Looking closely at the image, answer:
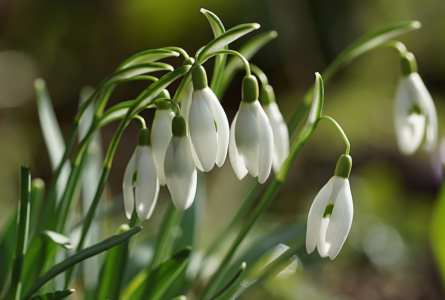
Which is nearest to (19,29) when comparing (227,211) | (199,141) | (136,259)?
(227,211)

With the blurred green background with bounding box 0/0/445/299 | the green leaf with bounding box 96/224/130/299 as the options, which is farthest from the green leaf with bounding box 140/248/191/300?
the blurred green background with bounding box 0/0/445/299

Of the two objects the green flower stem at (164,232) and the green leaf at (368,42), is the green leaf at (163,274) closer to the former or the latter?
the green flower stem at (164,232)

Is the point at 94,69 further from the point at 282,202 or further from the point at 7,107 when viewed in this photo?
the point at 282,202

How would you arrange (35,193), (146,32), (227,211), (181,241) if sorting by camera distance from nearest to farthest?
(35,193)
(181,241)
(227,211)
(146,32)

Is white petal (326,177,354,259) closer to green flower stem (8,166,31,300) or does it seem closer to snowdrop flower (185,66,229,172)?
snowdrop flower (185,66,229,172)

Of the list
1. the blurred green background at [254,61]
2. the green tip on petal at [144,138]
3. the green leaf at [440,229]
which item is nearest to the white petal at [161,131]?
the green tip on petal at [144,138]

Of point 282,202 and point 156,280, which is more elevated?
point 156,280
